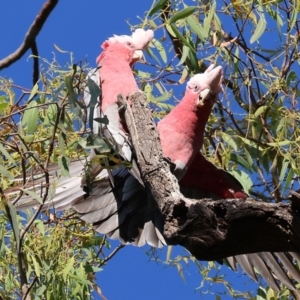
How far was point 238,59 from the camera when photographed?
9.54ft

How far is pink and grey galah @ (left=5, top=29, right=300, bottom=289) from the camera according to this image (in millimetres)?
2656

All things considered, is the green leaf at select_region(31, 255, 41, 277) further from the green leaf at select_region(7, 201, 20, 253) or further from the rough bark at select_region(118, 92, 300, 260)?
the rough bark at select_region(118, 92, 300, 260)

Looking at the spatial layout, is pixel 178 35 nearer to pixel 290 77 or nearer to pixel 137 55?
pixel 137 55

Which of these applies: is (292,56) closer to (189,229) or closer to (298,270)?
(298,270)

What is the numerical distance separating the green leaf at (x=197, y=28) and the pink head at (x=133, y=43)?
0.18 meters

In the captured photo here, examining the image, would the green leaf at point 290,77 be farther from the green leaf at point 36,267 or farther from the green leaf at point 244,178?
the green leaf at point 36,267

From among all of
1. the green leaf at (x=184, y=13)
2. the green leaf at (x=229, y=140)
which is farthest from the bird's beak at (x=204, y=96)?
the green leaf at (x=184, y=13)

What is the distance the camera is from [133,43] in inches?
114

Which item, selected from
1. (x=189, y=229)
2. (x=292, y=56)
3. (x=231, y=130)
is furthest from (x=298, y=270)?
(x=189, y=229)

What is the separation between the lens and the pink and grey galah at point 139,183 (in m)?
2.66

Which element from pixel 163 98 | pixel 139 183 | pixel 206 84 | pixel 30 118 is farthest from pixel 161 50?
pixel 30 118

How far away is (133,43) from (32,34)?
1.98 ft

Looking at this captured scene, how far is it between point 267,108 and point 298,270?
1.80ft

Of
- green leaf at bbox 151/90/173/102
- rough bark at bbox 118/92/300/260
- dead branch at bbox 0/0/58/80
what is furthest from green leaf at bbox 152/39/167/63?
rough bark at bbox 118/92/300/260
